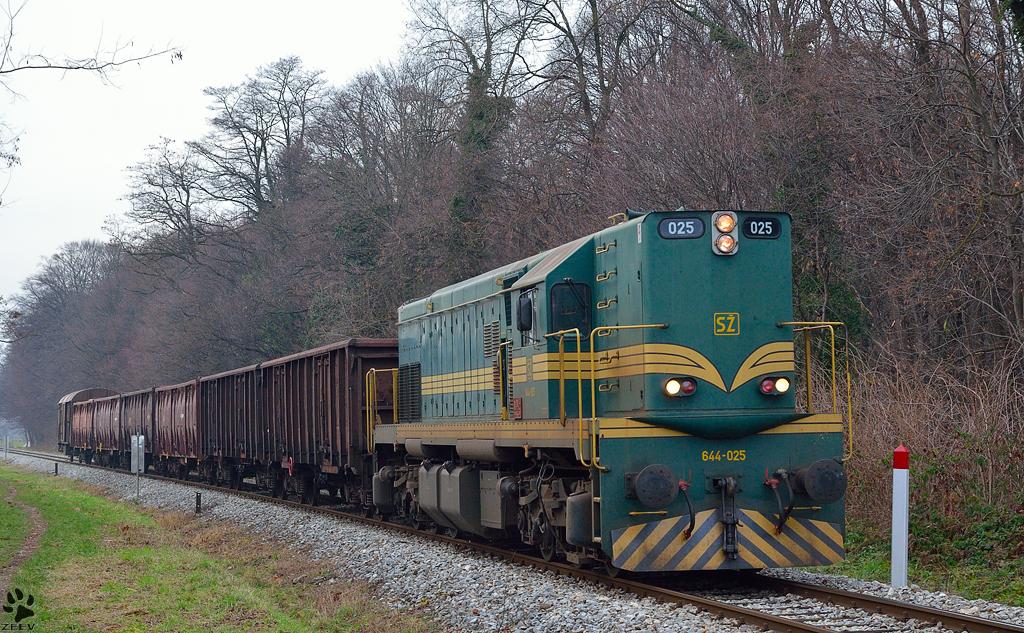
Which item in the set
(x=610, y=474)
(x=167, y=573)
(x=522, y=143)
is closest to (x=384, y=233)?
(x=522, y=143)

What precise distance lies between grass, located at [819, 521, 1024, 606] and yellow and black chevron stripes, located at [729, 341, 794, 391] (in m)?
2.41

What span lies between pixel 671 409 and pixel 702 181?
1012 centimetres

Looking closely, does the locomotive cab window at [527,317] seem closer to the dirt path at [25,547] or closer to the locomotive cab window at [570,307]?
the locomotive cab window at [570,307]

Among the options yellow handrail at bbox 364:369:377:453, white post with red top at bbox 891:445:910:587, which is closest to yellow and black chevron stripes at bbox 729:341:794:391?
white post with red top at bbox 891:445:910:587

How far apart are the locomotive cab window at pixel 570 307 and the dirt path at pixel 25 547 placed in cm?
643

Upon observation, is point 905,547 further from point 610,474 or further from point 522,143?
point 522,143

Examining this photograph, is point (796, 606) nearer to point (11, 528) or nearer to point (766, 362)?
point (766, 362)

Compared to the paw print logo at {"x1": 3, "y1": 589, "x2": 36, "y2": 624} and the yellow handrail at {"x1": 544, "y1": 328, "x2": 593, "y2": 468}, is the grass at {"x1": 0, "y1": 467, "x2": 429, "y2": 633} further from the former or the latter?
the paw print logo at {"x1": 3, "y1": 589, "x2": 36, "y2": 624}

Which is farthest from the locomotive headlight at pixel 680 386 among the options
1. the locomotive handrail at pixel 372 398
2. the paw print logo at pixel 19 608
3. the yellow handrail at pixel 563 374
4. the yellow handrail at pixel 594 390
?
the locomotive handrail at pixel 372 398

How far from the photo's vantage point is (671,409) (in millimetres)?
8844

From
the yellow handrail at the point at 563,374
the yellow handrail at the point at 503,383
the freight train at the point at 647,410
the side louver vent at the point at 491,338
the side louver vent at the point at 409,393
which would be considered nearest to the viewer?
the freight train at the point at 647,410

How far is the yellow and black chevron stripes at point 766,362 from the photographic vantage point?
9.04 metres

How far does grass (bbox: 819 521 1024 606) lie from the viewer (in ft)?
29.5

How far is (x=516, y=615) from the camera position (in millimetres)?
Result: 8227
